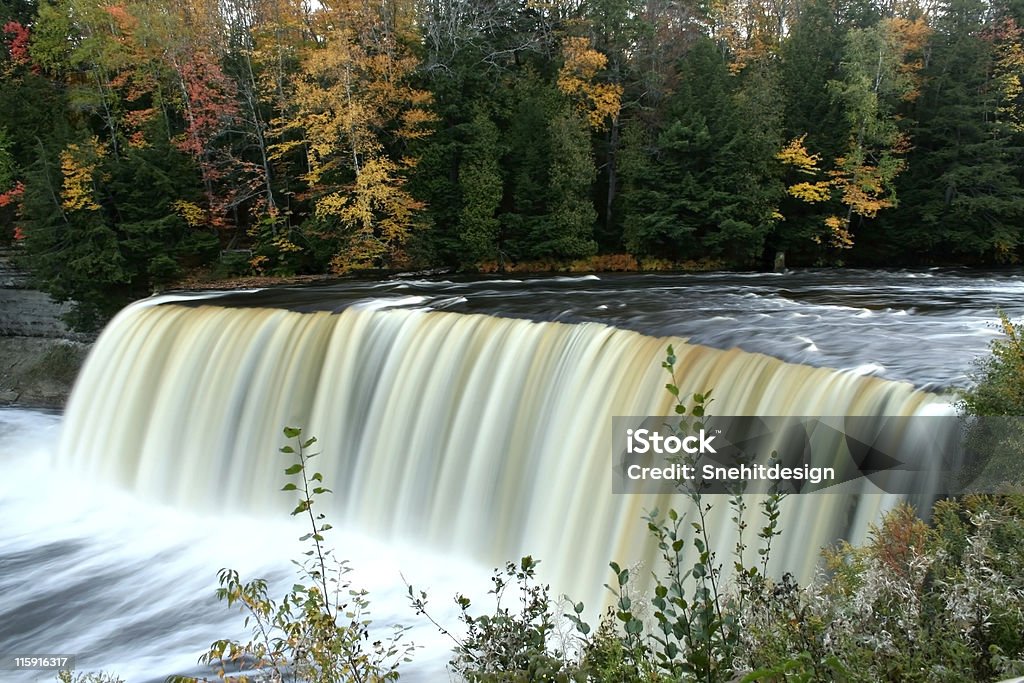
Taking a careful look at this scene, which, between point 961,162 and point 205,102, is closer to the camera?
point 205,102

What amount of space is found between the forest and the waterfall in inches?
268

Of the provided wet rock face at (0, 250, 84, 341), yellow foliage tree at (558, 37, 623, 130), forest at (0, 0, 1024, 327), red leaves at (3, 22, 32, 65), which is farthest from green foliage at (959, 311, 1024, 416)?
red leaves at (3, 22, 32, 65)

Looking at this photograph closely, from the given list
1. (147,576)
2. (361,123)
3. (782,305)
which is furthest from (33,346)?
(782,305)

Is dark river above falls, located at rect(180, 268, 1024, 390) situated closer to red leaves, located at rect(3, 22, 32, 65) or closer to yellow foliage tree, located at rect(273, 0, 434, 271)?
yellow foliage tree, located at rect(273, 0, 434, 271)

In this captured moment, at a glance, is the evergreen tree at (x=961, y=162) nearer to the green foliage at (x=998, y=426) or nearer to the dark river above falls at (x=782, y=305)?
the dark river above falls at (x=782, y=305)

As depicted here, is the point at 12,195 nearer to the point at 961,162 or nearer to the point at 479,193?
the point at 479,193

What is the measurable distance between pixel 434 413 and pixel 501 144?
502 inches

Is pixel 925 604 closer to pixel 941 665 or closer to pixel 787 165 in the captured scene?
pixel 941 665

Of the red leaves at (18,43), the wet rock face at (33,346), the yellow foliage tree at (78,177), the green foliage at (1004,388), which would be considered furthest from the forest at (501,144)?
the green foliage at (1004,388)

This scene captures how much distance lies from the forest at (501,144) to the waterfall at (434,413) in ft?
22.4

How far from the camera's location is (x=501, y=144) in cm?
2152

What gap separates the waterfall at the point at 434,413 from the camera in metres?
7.73

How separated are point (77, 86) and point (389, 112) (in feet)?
34.8

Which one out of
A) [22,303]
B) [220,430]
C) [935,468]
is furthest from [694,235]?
[22,303]
